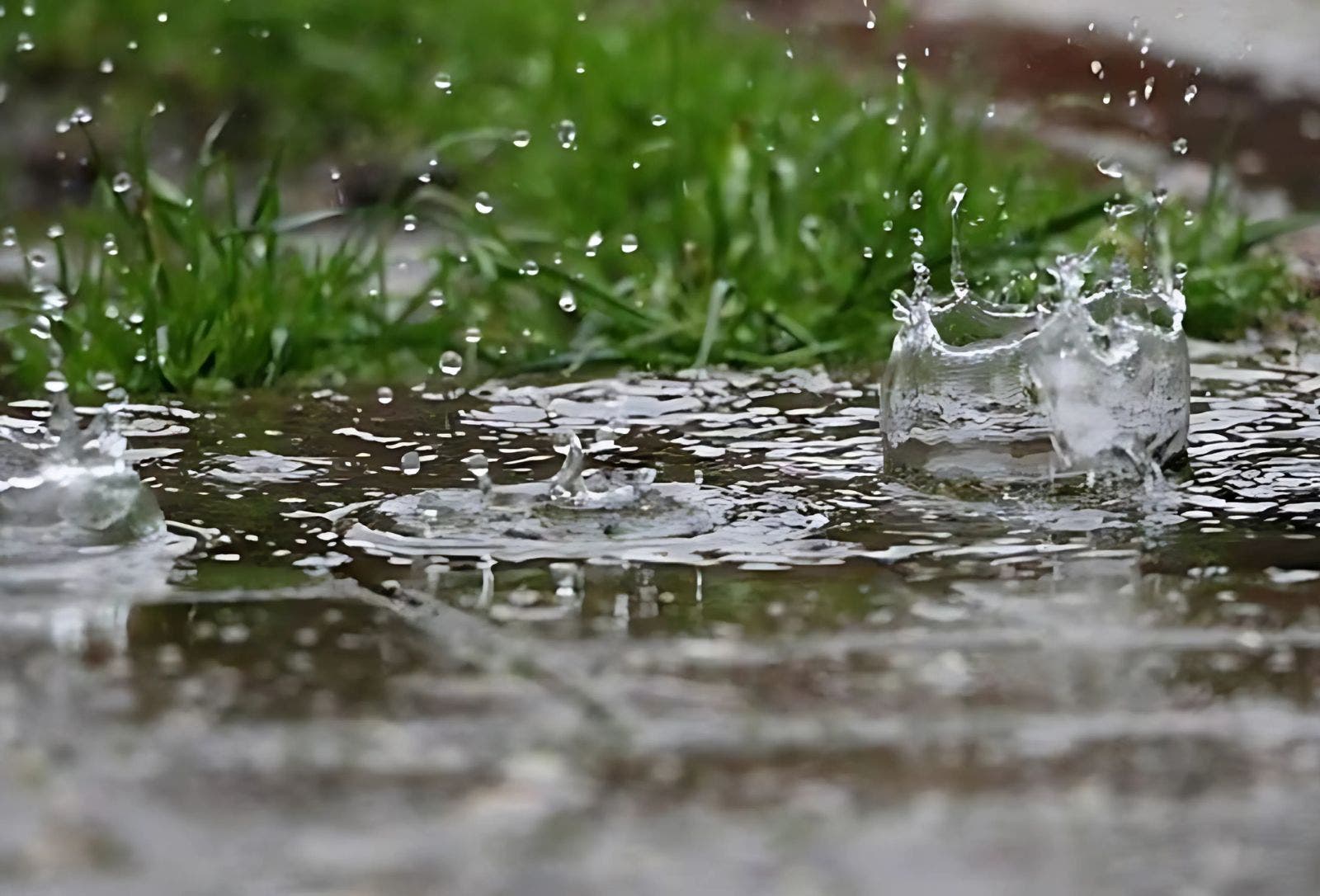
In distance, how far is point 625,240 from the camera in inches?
187

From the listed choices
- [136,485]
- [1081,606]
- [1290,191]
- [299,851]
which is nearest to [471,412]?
[136,485]

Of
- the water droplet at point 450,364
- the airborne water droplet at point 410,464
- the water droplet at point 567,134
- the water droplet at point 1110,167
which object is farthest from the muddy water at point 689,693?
the water droplet at point 567,134

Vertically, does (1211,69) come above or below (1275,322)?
above

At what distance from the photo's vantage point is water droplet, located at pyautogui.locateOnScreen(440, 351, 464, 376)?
4.05 metres

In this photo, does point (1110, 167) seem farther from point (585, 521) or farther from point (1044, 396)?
point (585, 521)

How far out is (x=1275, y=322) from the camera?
4.36 meters

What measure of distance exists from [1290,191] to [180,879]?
15.1ft

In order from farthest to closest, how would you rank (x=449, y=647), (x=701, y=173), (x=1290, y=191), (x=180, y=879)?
1. (x=1290, y=191)
2. (x=701, y=173)
3. (x=449, y=647)
4. (x=180, y=879)

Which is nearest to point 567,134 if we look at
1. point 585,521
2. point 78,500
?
point 585,521

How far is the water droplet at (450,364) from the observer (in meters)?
4.05

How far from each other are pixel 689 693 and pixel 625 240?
2.78m

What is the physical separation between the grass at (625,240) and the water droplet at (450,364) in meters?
0.03

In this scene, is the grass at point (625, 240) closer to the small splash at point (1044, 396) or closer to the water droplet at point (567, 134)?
the water droplet at point (567, 134)

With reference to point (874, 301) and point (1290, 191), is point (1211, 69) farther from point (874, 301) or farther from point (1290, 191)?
point (874, 301)
